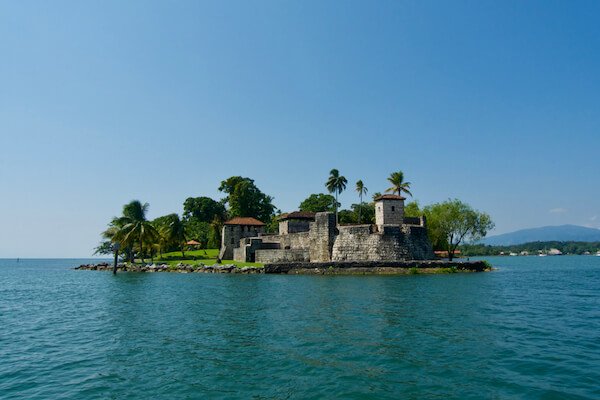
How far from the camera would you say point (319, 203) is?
3612 inches

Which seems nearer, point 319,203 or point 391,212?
point 391,212

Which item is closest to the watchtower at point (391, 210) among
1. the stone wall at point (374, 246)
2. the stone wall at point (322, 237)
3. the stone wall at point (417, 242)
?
the stone wall at point (417, 242)

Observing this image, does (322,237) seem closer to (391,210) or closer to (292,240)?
(292,240)

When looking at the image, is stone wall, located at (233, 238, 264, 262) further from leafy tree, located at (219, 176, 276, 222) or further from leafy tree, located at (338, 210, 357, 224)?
leafy tree, located at (338, 210, 357, 224)

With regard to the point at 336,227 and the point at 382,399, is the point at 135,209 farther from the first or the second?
the point at 382,399

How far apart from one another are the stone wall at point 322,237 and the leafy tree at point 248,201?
33291 millimetres

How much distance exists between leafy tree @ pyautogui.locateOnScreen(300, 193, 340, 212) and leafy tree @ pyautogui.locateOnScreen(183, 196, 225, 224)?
64.5ft

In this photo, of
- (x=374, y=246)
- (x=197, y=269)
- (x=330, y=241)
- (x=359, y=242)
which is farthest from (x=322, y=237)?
(x=197, y=269)

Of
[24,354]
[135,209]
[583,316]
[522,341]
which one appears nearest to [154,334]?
[24,354]

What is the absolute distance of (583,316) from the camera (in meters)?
18.1

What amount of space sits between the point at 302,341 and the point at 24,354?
912cm

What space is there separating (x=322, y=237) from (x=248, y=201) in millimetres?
35574

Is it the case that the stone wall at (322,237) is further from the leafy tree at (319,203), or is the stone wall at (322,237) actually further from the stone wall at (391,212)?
the leafy tree at (319,203)

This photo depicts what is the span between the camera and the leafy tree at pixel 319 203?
298 feet
